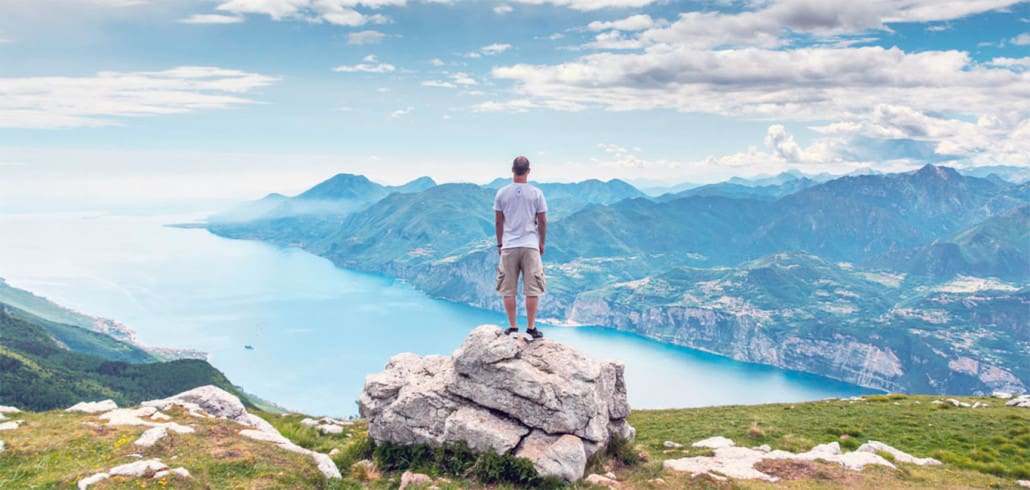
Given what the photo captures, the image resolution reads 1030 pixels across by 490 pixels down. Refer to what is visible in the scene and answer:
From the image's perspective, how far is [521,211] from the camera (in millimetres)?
17375

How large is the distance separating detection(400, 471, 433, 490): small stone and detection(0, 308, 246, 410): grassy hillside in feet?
495

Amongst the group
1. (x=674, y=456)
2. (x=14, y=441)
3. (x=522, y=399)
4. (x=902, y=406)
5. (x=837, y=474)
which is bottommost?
(x=902, y=406)

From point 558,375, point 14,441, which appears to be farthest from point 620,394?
point 14,441

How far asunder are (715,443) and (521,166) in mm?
16039

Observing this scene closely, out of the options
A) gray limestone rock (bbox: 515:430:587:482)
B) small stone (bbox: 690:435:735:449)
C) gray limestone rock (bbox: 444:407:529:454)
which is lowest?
small stone (bbox: 690:435:735:449)

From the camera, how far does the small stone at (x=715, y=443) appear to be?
78.1ft

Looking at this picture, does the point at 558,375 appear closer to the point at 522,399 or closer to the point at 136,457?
the point at 522,399

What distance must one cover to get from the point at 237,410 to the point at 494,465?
18272mm

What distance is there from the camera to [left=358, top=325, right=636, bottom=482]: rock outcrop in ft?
54.7

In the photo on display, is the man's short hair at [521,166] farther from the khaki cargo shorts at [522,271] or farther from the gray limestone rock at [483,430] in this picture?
the gray limestone rock at [483,430]

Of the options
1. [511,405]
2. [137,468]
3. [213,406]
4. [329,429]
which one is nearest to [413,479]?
[511,405]

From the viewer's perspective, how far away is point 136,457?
51.1ft

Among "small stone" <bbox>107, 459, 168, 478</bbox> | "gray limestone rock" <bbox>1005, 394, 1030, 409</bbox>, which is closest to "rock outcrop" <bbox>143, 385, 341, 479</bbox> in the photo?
"small stone" <bbox>107, 459, 168, 478</bbox>

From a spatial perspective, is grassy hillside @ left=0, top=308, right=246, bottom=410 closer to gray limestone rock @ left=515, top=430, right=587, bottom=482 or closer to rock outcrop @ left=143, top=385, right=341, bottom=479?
rock outcrop @ left=143, top=385, right=341, bottom=479
